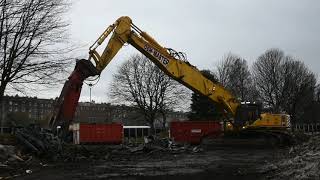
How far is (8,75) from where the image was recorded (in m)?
26.4

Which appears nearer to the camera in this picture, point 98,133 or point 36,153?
point 36,153

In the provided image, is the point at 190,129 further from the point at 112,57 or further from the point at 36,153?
the point at 36,153

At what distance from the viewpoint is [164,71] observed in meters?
29.7

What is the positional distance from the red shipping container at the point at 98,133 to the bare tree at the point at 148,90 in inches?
882

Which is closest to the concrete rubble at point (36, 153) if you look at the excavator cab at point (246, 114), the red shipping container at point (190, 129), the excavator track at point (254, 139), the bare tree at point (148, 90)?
the excavator track at point (254, 139)

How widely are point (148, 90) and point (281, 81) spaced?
19760 mm

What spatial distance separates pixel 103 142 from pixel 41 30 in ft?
76.3

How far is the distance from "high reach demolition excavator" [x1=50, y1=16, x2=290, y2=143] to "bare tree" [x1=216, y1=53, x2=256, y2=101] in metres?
40.1

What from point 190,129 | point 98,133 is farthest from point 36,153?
point 98,133

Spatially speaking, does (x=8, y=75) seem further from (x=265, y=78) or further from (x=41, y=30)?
(x=265, y=78)

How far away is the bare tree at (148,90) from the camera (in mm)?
72688

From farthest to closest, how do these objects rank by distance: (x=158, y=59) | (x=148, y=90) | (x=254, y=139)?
(x=148, y=90), (x=254, y=139), (x=158, y=59)

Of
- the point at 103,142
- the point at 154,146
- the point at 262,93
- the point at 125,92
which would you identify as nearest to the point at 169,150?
the point at 154,146

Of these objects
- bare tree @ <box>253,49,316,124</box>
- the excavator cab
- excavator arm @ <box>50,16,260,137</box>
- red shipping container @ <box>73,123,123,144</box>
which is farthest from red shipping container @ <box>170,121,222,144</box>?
bare tree @ <box>253,49,316,124</box>
